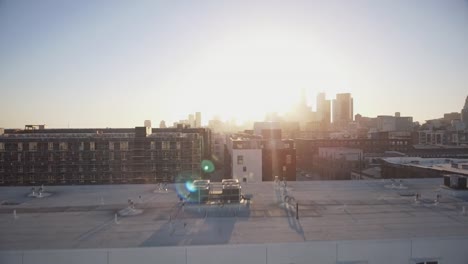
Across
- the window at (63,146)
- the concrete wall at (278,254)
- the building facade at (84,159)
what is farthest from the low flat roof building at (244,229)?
the window at (63,146)

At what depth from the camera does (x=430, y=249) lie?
30.8 feet

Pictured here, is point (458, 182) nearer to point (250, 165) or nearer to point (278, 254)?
point (278, 254)

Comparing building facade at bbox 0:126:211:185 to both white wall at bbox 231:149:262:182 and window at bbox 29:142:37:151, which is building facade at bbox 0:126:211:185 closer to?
window at bbox 29:142:37:151

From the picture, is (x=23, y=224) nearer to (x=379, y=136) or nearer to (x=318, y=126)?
(x=379, y=136)

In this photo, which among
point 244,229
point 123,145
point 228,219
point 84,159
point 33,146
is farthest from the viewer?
Result: point 123,145

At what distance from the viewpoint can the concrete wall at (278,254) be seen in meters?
8.88

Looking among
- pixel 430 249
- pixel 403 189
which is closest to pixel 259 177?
pixel 403 189

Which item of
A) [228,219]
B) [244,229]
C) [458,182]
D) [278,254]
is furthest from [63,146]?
[458,182]

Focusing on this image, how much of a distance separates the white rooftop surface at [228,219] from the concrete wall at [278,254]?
32 cm

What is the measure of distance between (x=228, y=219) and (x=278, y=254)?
118 inches

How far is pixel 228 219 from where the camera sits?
38.1ft

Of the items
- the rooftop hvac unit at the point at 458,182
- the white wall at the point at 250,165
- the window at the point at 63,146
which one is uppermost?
the window at the point at 63,146

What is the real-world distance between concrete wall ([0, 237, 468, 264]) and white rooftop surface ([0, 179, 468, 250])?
1.05ft

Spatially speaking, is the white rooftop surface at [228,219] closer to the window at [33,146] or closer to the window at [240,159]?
the window at [240,159]
